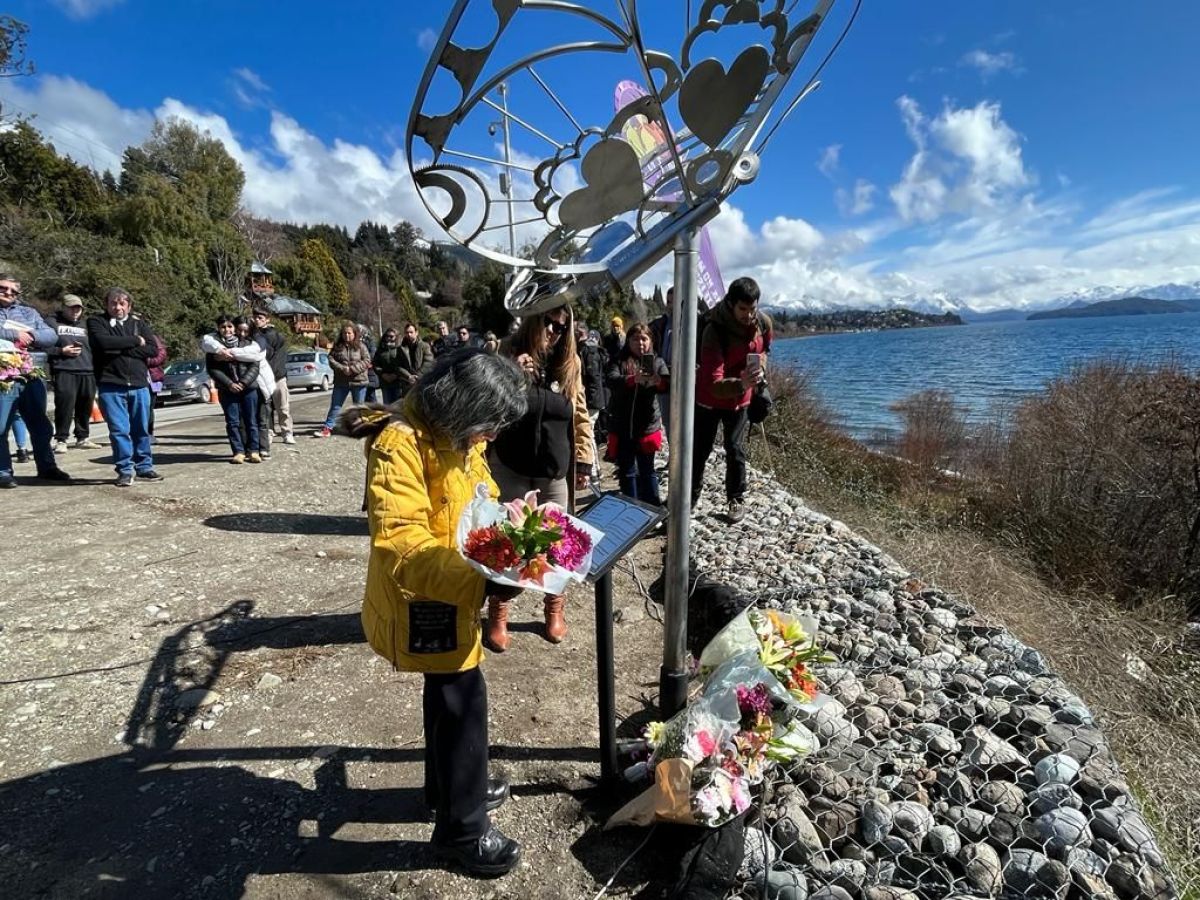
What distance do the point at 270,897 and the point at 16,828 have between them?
3.68 feet

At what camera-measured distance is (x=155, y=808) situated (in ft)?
7.67

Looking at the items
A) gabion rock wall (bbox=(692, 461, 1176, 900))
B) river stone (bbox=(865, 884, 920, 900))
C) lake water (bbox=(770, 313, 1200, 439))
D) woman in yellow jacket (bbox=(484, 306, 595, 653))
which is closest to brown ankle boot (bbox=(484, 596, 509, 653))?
woman in yellow jacket (bbox=(484, 306, 595, 653))

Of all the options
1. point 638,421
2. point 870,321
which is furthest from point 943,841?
point 870,321

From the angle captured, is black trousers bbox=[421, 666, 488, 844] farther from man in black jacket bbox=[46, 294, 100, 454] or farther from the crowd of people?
man in black jacket bbox=[46, 294, 100, 454]

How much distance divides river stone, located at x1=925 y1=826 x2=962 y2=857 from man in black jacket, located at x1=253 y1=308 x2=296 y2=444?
8171 millimetres

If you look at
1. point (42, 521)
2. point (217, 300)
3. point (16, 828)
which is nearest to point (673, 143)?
point (16, 828)

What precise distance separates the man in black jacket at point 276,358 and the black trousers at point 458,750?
710cm

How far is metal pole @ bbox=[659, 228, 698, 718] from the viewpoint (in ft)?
6.92

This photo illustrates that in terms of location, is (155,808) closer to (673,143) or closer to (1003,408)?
(673,143)

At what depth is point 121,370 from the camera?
5992 mm

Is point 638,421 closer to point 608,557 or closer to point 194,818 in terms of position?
point 608,557

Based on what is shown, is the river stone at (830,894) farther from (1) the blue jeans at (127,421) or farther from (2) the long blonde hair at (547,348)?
(1) the blue jeans at (127,421)

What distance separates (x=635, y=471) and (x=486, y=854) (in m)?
3.71

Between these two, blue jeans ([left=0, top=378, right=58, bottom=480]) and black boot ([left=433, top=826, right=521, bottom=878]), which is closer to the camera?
black boot ([left=433, top=826, right=521, bottom=878])
